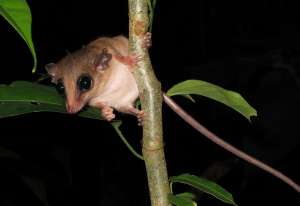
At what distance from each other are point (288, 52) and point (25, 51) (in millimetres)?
3719

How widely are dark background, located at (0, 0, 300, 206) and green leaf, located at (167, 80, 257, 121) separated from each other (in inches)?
79.1

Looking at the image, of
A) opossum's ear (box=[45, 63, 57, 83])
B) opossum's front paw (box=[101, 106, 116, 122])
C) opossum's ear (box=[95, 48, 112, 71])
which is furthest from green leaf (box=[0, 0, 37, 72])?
opossum's ear (box=[45, 63, 57, 83])

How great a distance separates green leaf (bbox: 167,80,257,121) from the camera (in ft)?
6.11

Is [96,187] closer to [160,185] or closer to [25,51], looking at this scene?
[25,51]

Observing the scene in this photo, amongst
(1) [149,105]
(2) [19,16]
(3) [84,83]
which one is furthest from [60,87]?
(2) [19,16]

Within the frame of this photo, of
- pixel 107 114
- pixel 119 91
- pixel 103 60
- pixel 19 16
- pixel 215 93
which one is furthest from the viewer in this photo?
pixel 119 91

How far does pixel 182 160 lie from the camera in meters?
6.84

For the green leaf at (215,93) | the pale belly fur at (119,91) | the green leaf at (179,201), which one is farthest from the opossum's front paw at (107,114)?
the green leaf at (179,201)

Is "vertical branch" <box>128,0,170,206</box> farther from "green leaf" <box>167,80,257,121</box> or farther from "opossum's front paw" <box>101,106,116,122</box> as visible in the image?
"opossum's front paw" <box>101,106,116,122</box>

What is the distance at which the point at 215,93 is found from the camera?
1859 millimetres

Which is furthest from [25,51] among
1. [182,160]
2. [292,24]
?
[292,24]

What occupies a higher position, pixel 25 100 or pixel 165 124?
pixel 25 100

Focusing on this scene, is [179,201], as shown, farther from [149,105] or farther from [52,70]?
[52,70]

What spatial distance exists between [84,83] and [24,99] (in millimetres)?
1016
